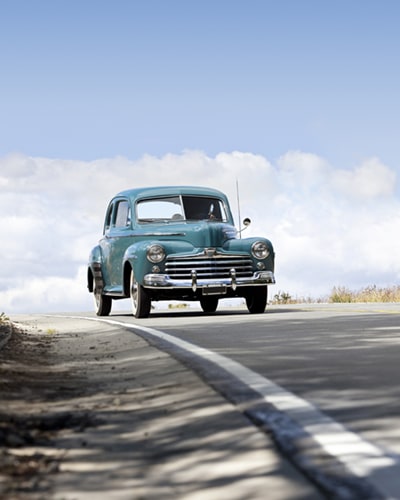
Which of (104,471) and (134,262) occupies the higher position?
(134,262)

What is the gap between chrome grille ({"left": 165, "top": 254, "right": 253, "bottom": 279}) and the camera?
720 inches

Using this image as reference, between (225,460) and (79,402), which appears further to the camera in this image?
(79,402)

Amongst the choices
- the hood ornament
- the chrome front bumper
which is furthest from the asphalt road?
the hood ornament

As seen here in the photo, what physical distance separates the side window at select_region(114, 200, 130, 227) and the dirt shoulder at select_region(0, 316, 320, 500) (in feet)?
35.3

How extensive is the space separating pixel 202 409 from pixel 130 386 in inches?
64.2

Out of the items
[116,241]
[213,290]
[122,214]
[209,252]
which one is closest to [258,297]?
[213,290]

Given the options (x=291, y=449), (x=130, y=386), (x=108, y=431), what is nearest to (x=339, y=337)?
(x=130, y=386)

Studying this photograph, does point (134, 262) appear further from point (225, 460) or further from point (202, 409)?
point (225, 460)

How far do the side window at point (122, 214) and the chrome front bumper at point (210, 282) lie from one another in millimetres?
2161

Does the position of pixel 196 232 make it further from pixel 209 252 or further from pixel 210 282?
pixel 210 282

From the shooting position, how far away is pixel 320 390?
673 centimetres

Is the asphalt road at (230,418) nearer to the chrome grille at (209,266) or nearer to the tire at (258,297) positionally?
the chrome grille at (209,266)

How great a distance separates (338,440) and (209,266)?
13568mm

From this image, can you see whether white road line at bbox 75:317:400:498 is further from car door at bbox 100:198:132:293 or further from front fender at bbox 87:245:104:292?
front fender at bbox 87:245:104:292
